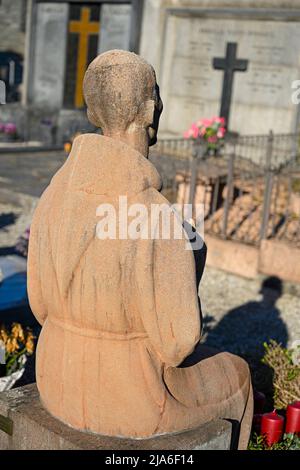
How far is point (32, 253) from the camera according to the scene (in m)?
3.22

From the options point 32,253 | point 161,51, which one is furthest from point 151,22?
point 32,253

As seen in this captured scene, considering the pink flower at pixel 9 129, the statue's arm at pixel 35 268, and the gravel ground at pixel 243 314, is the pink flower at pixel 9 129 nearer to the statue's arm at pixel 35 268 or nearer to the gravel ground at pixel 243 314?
the gravel ground at pixel 243 314

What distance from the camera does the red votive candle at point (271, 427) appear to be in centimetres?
388

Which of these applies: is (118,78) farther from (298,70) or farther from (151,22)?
(151,22)

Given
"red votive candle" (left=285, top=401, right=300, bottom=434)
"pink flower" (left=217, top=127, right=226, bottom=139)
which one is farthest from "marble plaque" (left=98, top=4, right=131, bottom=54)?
Result: "red votive candle" (left=285, top=401, right=300, bottom=434)

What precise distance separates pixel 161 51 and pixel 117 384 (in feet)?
40.7

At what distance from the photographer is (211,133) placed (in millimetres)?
12461

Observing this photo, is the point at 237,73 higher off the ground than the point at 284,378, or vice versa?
the point at 237,73

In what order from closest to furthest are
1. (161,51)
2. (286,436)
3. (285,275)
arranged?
(286,436) → (285,275) → (161,51)

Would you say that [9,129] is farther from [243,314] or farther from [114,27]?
[243,314]

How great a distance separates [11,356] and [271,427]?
1883 mm

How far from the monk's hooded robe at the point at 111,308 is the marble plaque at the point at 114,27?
515 inches

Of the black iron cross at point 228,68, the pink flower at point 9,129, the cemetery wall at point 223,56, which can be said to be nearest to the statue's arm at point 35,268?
the cemetery wall at point 223,56

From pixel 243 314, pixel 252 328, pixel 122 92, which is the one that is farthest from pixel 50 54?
pixel 122 92
